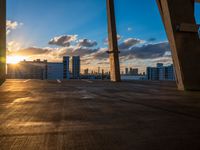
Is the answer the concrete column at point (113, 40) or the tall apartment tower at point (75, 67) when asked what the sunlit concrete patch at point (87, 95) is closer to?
the concrete column at point (113, 40)

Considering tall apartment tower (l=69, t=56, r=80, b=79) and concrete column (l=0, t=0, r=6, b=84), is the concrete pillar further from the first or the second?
tall apartment tower (l=69, t=56, r=80, b=79)

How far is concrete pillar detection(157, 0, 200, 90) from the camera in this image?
46.2 ft

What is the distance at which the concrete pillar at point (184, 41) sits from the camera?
14.1 metres

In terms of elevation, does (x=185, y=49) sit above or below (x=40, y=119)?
above

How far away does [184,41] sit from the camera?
14453 mm

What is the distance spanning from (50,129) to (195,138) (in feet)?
9.21

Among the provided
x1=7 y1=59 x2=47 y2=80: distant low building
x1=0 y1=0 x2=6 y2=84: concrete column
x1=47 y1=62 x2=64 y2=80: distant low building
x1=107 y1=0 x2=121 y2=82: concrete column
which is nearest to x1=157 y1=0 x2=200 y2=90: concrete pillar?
x1=107 y1=0 x2=121 y2=82: concrete column

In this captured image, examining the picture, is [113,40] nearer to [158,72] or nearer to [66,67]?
[158,72]

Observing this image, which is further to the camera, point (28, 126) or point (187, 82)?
point (187, 82)

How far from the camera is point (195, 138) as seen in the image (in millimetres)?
3373

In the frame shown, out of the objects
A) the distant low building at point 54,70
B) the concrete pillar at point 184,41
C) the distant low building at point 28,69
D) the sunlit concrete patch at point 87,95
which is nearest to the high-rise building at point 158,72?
the distant low building at point 54,70

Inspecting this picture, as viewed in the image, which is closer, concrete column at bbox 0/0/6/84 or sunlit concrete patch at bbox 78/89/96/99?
sunlit concrete patch at bbox 78/89/96/99

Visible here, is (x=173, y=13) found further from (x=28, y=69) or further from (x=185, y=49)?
(x=28, y=69)

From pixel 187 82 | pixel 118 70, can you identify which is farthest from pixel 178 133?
pixel 118 70
